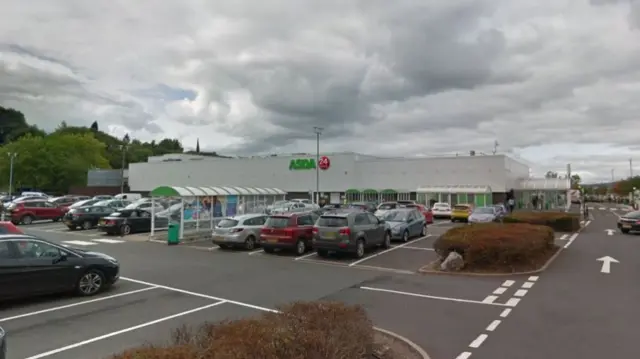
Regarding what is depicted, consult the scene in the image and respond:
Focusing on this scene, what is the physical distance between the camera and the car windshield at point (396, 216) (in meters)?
22.7

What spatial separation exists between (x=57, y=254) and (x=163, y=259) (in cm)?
679

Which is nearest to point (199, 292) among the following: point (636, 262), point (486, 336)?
point (486, 336)

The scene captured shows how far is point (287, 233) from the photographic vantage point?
18.0 m

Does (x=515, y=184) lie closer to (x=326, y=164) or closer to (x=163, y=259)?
(x=326, y=164)

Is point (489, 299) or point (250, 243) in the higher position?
point (250, 243)

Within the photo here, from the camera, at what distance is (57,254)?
10.4 m

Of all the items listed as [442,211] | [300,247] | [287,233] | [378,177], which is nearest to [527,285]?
[300,247]

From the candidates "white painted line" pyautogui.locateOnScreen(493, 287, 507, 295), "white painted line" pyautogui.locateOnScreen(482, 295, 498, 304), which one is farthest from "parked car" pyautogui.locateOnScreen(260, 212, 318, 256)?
"white painted line" pyautogui.locateOnScreen(482, 295, 498, 304)

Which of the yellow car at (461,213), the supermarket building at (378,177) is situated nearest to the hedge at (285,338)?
the yellow car at (461,213)

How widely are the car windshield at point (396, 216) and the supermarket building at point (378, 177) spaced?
2608cm

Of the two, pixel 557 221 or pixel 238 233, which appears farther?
pixel 557 221

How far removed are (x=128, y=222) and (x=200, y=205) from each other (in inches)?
182

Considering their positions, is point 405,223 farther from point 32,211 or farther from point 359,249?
point 32,211

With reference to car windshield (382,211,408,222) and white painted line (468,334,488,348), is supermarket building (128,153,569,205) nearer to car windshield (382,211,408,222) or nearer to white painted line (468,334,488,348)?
car windshield (382,211,408,222)
